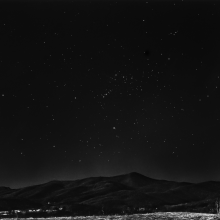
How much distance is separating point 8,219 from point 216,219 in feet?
267

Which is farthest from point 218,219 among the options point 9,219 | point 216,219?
point 9,219

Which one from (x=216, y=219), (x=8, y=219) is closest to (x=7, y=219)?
(x=8, y=219)

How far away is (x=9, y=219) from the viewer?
196500 millimetres

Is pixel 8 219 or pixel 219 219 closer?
pixel 219 219

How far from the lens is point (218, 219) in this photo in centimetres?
17050

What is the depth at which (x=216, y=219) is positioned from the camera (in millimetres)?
171000

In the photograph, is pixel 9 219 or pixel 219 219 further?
pixel 9 219

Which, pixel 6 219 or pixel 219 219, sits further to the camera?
pixel 6 219

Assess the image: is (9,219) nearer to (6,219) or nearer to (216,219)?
(6,219)

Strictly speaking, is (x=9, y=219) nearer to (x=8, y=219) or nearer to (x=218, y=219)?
(x=8, y=219)

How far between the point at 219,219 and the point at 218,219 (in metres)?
0.91

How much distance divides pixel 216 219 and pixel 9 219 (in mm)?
81006

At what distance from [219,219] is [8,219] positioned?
82401 mm

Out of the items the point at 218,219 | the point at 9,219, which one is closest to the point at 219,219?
the point at 218,219
